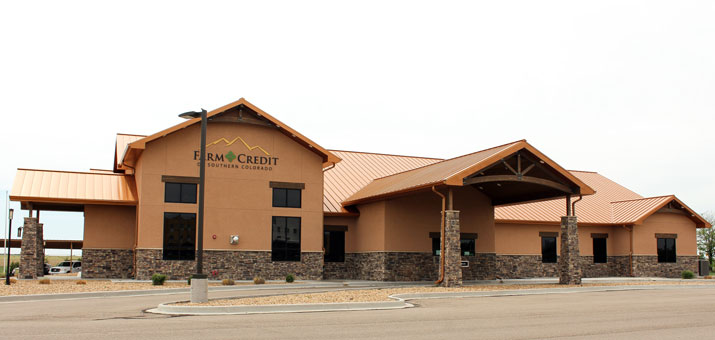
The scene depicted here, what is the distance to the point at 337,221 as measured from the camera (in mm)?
32812

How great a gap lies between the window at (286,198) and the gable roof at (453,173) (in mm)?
3053

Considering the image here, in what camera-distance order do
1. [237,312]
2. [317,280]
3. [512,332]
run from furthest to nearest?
[317,280] < [237,312] < [512,332]

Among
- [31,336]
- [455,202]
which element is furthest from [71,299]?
[455,202]

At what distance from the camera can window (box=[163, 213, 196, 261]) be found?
2830cm

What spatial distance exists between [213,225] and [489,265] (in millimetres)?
13489

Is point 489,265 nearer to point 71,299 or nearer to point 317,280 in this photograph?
point 317,280

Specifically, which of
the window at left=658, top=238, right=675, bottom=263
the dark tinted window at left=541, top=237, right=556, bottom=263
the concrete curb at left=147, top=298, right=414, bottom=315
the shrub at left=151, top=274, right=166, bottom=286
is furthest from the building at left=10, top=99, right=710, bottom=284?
the window at left=658, top=238, right=675, bottom=263

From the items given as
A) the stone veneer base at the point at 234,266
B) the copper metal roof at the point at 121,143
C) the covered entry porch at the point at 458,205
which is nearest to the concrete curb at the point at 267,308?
the covered entry porch at the point at 458,205

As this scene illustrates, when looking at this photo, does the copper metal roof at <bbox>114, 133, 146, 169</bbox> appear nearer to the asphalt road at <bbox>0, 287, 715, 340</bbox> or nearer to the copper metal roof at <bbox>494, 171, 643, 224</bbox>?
the asphalt road at <bbox>0, 287, 715, 340</bbox>

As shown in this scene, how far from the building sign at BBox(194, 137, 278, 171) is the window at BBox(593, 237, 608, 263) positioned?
64.4 ft

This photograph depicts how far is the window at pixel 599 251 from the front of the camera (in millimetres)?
37688

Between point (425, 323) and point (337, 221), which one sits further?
point (337, 221)

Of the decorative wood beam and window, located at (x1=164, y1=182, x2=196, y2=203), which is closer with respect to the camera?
the decorative wood beam

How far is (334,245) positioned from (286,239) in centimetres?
322
